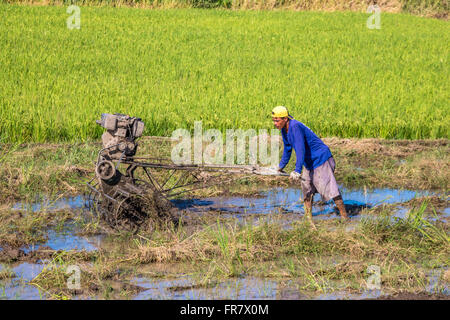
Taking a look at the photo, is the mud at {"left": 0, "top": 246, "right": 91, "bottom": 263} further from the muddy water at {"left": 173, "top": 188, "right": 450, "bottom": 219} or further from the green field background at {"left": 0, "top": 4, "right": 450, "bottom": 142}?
the green field background at {"left": 0, "top": 4, "right": 450, "bottom": 142}

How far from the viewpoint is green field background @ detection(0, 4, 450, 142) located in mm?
9195

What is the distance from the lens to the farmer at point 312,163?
19.7ft

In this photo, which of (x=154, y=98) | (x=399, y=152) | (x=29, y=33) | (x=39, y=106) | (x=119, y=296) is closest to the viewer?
(x=119, y=296)

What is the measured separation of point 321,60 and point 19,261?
9.47 meters

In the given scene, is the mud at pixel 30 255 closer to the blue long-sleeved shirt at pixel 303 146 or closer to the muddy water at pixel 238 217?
the muddy water at pixel 238 217

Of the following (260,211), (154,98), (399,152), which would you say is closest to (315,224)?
(260,211)

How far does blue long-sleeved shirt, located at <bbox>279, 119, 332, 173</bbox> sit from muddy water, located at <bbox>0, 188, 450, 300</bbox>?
52cm

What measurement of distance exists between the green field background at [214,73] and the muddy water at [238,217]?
219 cm

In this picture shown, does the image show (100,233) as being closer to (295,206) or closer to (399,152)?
→ (295,206)

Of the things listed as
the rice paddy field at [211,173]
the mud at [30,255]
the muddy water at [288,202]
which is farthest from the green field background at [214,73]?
the mud at [30,255]

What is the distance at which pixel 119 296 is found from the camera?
436 centimetres

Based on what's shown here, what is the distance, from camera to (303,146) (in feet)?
19.5

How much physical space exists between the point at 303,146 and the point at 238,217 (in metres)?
0.90

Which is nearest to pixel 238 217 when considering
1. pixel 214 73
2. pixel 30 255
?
pixel 30 255
